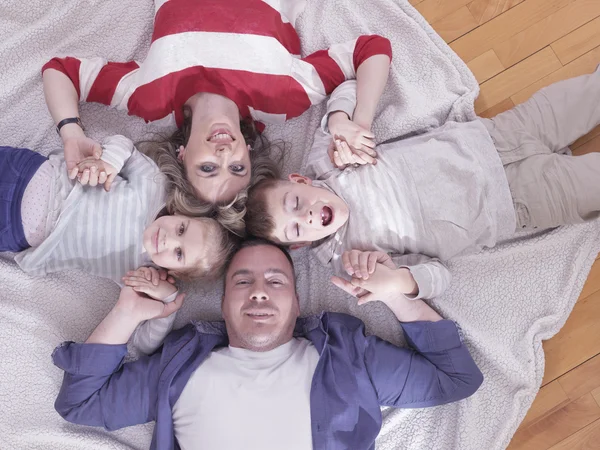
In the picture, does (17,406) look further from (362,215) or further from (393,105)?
(393,105)

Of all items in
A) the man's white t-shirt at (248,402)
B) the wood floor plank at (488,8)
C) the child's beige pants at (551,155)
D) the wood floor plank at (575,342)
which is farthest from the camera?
the wood floor plank at (488,8)

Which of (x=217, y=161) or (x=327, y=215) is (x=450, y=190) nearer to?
(x=327, y=215)

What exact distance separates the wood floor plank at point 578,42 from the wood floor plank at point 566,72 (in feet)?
0.04

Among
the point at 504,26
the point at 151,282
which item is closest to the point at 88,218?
the point at 151,282

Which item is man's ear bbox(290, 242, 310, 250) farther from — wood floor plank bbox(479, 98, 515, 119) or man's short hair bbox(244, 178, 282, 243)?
wood floor plank bbox(479, 98, 515, 119)

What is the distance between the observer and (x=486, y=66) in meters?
1.41

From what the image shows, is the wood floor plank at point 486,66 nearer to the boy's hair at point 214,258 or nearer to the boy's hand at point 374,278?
the boy's hand at point 374,278

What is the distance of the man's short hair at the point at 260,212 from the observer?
1172 millimetres

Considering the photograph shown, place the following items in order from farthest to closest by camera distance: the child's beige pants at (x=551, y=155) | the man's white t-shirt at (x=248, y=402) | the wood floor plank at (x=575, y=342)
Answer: the wood floor plank at (x=575, y=342) < the child's beige pants at (x=551, y=155) < the man's white t-shirt at (x=248, y=402)

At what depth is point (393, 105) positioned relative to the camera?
135cm

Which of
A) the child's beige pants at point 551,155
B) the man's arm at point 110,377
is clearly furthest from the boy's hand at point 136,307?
the child's beige pants at point 551,155

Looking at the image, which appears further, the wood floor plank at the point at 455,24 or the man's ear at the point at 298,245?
the wood floor plank at the point at 455,24

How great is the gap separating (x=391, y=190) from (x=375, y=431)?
510mm

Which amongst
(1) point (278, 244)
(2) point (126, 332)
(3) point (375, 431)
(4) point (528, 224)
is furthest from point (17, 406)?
(4) point (528, 224)
